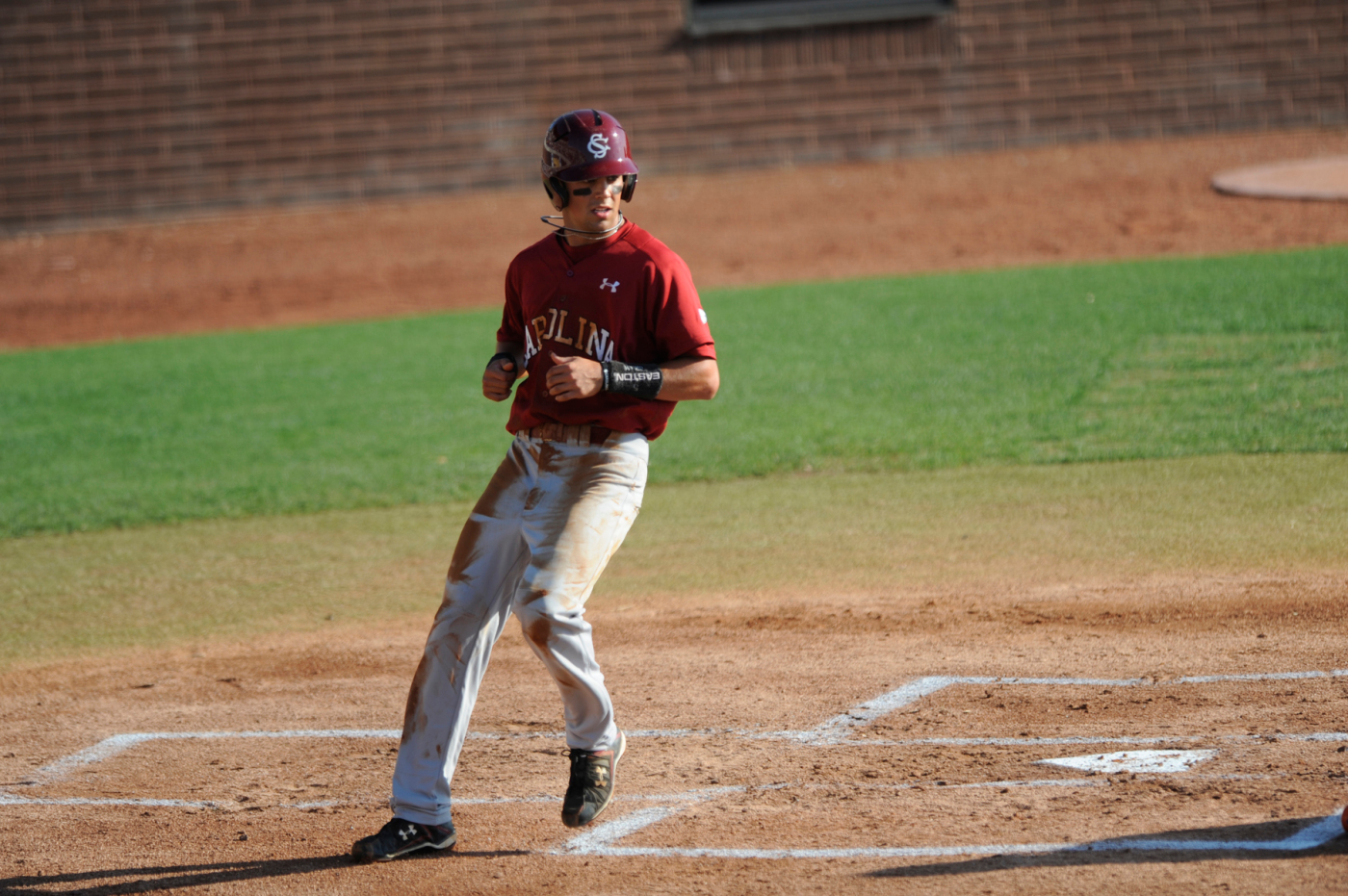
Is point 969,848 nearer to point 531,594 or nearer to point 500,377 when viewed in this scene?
point 531,594

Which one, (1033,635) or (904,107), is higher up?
(904,107)

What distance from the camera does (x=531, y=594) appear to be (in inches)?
165

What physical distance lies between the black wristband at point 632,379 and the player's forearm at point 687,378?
22mm

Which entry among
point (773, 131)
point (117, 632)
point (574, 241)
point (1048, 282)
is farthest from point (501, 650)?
point (773, 131)

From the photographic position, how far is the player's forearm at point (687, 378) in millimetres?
4281

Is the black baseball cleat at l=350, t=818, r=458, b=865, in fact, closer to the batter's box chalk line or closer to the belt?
the batter's box chalk line

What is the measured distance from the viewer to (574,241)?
4.51m

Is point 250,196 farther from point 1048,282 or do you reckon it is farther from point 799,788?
point 799,788

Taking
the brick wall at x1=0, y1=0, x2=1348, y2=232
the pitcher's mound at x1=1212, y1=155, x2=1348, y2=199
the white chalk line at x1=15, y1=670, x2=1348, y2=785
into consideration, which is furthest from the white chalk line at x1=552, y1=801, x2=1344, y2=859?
the brick wall at x1=0, y1=0, x2=1348, y2=232

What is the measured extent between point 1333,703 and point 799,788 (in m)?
2.07

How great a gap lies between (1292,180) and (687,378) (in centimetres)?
1687

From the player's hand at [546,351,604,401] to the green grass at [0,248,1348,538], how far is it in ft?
19.0

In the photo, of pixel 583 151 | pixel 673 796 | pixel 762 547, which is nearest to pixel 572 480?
pixel 583 151

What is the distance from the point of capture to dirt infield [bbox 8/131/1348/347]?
17609 mm
